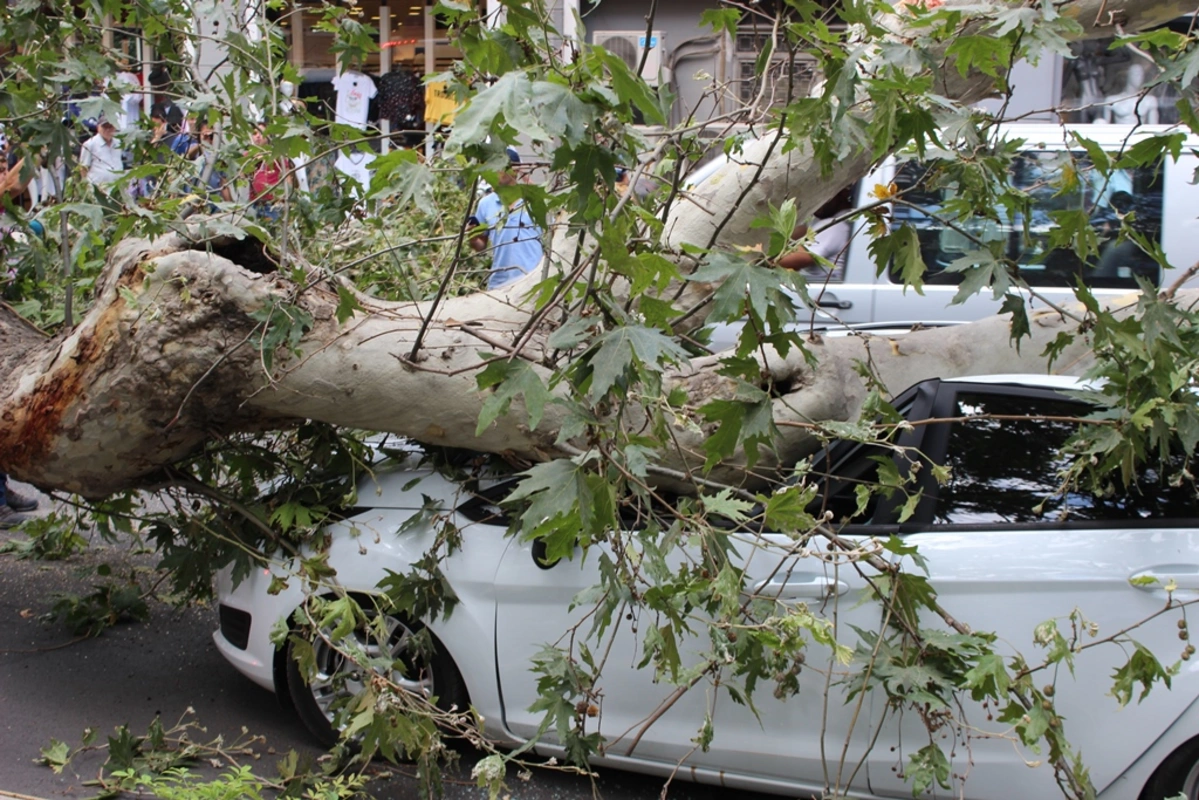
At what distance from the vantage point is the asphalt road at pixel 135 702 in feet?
13.6

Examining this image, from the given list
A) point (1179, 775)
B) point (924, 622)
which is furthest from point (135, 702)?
Answer: point (1179, 775)

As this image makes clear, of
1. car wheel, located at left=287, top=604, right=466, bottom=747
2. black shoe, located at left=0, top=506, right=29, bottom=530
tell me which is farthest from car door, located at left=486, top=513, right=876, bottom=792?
black shoe, located at left=0, top=506, right=29, bottom=530

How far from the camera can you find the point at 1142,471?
3.67 meters

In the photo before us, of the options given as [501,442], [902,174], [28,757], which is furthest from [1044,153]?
[28,757]

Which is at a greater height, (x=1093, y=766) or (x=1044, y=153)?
(x=1044, y=153)

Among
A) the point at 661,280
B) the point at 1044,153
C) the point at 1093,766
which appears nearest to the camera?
the point at 661,280

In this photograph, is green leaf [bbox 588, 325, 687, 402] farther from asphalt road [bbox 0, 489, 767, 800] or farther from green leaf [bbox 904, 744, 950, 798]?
asphalt road [bbox 0, 489, 767, 800]

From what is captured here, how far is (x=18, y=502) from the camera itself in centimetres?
754

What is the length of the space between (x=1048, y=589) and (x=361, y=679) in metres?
2.31

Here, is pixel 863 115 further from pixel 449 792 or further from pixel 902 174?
pixel 902 174

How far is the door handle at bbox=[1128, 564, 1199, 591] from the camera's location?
3.36 metres

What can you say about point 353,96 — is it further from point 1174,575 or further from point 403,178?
point 1174,575

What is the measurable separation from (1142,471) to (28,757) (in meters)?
4.17

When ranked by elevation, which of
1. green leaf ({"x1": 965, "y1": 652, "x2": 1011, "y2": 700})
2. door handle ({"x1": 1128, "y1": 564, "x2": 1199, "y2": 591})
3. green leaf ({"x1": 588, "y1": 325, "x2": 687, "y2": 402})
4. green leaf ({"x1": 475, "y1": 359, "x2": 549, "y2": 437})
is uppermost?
green leaf ({"x1": 588, "y1": 325, "x2": 687, "y2": 402})
